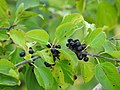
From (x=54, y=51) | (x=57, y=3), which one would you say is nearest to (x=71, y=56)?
(x=54, y=51)

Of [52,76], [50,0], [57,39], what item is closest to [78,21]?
[57,39]

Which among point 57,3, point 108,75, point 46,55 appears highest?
point 57,3

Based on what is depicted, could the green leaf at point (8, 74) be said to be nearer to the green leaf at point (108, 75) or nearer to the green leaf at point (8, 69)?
the green leaf at point (8, 69)

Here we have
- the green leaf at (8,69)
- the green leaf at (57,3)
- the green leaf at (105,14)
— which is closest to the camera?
the green leaf at (8,69)

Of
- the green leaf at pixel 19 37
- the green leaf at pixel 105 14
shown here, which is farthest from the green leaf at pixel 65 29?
the green leaf at pixel 105 14

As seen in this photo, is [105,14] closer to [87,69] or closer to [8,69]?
[87,69]

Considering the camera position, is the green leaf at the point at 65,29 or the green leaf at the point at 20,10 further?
the green leaf at the point at 20,10
